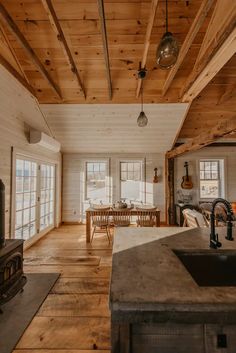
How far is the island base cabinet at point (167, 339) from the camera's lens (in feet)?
2.51

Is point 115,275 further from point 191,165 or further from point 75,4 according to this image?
point 191,165

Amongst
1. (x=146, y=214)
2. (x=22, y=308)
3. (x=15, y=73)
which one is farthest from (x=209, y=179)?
(x=22, y=308)

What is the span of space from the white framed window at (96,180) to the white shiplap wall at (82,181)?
155 mm

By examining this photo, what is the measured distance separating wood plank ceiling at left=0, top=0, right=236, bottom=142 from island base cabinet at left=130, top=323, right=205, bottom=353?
2.63 meters

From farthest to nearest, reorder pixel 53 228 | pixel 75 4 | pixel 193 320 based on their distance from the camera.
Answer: pixel 53 228, pixel 75 4, pixel 193 320

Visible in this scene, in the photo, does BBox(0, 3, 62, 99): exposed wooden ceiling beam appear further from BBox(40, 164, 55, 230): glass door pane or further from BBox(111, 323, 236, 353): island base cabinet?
BBox(111, 323, 236, 353): island base cabinet

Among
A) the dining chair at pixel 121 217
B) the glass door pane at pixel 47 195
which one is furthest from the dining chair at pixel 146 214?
the glass door pane at pixel 47 195

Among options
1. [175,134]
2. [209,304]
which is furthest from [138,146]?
[209,304]

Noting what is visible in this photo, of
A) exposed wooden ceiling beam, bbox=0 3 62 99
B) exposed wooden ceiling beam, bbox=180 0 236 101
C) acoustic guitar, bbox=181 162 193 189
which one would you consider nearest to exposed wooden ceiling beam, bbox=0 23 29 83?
exposed wooden ceiling beam, bbox=0 3 62 99

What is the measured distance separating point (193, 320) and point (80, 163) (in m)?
5.94

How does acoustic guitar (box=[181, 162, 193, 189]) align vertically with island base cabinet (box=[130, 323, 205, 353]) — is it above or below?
above

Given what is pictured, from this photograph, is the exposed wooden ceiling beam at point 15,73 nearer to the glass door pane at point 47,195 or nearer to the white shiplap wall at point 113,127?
the white shiplap wall at point 113,127

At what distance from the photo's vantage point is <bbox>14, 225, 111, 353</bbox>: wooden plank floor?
1799mm

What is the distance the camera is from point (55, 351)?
1718 millimetres
